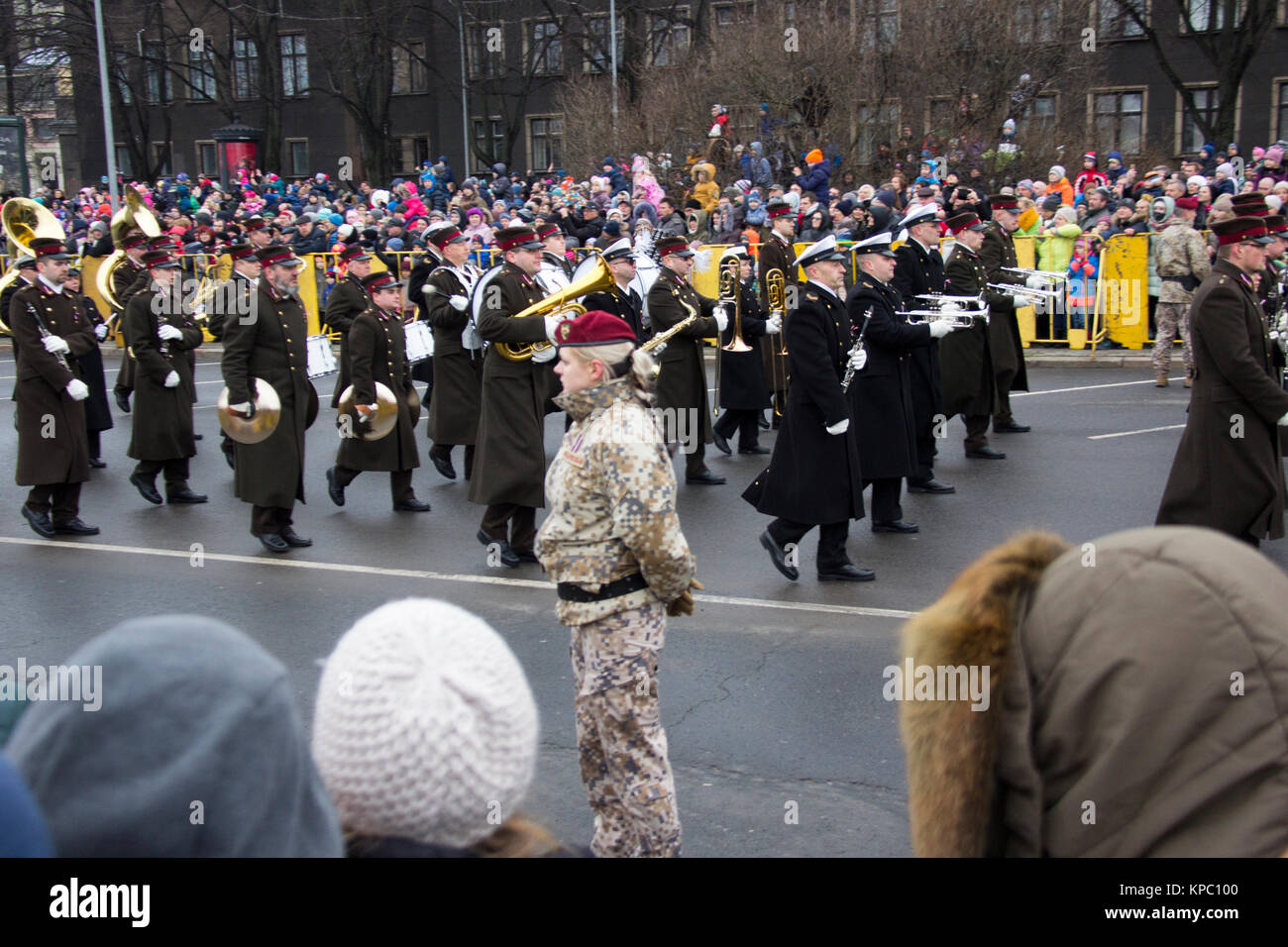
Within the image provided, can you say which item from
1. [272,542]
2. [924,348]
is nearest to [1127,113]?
[924,348]

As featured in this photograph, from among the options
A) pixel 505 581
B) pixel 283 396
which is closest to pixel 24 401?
pixel 283 396

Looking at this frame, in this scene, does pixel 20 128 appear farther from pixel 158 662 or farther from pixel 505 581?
pixel 158 662

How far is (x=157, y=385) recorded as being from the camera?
34.3ft

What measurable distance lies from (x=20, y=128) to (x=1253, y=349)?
2978 centimetres

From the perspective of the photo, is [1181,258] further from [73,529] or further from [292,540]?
[73,529]

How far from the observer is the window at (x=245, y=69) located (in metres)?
50.7

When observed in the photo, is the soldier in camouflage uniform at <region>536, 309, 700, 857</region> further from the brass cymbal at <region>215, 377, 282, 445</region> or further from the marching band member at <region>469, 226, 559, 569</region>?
the brass cymbal at <region>215, 377, 282, 445</region>

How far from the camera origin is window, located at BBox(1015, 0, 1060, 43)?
24.1 m

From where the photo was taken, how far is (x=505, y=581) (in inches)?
309

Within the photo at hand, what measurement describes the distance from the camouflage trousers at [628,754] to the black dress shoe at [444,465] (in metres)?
7.38

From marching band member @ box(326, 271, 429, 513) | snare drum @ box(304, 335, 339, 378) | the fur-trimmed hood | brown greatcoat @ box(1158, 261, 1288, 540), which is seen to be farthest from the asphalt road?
the fur-trimmed hood

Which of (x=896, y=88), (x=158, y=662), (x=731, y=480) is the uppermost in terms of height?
(x=896, y=88)

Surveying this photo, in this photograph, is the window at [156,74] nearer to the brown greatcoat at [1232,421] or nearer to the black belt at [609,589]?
the brown greatcoat at [1232,421]

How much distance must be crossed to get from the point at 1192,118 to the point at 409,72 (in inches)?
1094
